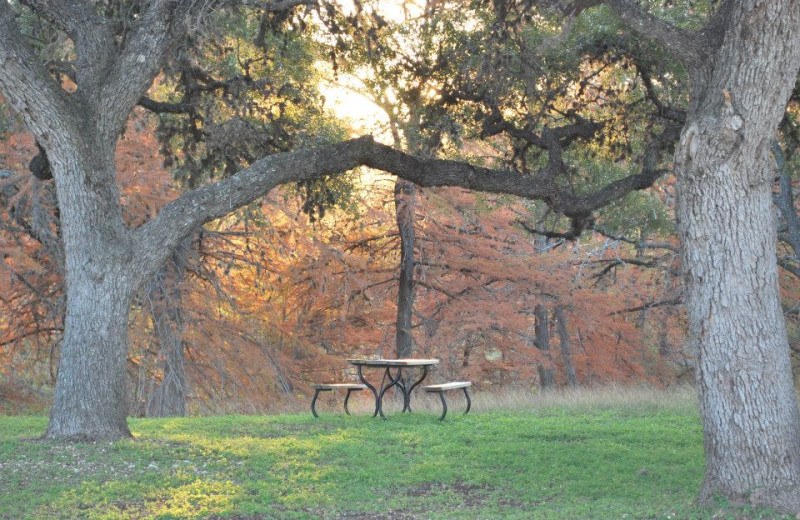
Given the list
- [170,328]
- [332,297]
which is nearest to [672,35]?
[170,328]

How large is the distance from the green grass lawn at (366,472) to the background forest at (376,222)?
2.73 meters

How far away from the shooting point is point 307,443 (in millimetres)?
9703

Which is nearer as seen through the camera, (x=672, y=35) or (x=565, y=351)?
(x=672, y=35)

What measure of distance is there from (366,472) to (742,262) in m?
3.92

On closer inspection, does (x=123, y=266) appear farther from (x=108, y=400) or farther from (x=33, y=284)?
(x=33, y=284)

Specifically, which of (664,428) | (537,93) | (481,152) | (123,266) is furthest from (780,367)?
(481,152)

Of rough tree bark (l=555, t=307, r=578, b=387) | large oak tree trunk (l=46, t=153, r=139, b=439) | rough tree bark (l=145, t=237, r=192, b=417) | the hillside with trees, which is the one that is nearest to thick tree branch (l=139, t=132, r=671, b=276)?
the hillside with trees

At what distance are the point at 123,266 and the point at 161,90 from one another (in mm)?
8580

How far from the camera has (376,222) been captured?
66.2 feet

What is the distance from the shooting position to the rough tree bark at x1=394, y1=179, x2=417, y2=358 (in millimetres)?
19286

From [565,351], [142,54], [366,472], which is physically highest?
[142,54]

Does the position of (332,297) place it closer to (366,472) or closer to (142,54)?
(142,54)

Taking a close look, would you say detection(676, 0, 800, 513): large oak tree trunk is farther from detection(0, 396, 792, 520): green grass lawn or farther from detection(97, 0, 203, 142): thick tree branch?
detection(97, 0, 203, 142): thick tree branch

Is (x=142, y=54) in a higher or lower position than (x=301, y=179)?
higher
